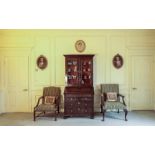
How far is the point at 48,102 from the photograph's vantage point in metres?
7.29

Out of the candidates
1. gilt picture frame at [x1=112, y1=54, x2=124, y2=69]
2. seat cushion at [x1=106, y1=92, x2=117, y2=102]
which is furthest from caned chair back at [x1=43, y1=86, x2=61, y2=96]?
gilt picture frame at [x1=112, y1=54, x2=124, y2=69]

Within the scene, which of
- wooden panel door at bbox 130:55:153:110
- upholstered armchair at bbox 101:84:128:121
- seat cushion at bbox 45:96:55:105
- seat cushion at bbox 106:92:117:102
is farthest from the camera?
wooden panel door at bbox 130:55:153:110

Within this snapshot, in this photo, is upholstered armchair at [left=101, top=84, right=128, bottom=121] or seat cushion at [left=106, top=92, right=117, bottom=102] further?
seat cushion at [left=106, top=92, right=117, bottom=102]

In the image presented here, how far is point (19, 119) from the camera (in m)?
6.98

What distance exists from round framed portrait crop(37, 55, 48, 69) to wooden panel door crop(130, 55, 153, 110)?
8.80ft

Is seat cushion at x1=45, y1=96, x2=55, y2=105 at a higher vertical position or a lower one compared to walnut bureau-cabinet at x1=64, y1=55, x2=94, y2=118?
lower

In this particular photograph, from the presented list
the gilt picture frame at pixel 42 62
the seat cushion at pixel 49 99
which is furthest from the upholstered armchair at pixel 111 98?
the gilt picture frame at pixel 42 62

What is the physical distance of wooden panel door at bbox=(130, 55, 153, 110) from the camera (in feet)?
26.5

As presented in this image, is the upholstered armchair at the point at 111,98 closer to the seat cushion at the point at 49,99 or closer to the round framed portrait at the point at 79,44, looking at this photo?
the round framed portrait at the point at 79,44

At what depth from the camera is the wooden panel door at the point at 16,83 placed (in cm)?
798

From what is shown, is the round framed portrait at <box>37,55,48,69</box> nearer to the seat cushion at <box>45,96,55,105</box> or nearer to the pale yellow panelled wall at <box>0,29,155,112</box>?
the pale yellow panelled wall at <box>0,29,155,112</box>

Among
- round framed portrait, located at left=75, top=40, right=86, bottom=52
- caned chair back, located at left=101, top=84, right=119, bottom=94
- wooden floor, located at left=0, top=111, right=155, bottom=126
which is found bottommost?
wooden floor, located at left=0, top=111, right=155, bottom=126
